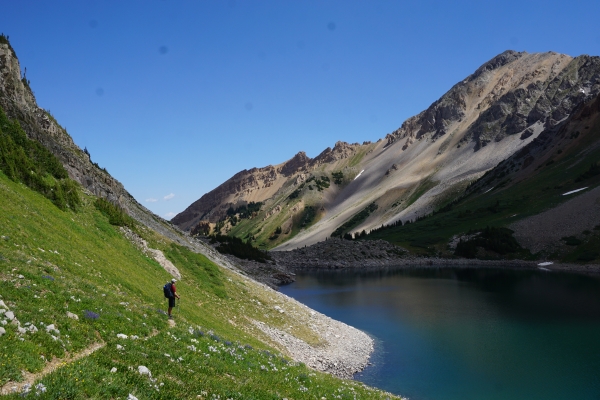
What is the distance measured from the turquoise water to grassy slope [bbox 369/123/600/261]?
4588 cm

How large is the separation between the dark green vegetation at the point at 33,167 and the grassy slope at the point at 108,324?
1.74 metres

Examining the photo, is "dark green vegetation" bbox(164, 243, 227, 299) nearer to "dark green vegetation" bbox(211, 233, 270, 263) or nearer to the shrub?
"dark green vegetation" bbox(211, 233, 270, 263)

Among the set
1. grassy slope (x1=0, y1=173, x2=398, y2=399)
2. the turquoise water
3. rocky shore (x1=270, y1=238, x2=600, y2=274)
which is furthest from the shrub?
grassy slope (x1=0, y1=173, x2=398, y2=399)

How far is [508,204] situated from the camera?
153875 millimetres

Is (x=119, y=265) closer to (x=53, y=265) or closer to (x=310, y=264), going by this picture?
(x=53, y=265)

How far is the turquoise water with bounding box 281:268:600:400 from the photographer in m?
38.1

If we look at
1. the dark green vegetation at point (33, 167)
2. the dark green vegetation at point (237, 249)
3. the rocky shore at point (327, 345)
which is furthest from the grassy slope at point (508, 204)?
the dark green vegetation at point (33, 167)

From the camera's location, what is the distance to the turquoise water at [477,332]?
38.1 m

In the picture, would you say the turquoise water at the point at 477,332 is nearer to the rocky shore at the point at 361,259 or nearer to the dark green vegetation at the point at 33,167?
the dark green vegetation at the point at 33,167

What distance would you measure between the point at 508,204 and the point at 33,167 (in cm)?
14881

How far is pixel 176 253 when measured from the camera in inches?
1877

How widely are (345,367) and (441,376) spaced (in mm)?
8627

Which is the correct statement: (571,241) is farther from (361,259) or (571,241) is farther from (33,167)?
(33,167)

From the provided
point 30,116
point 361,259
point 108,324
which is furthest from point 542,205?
point 108,324
